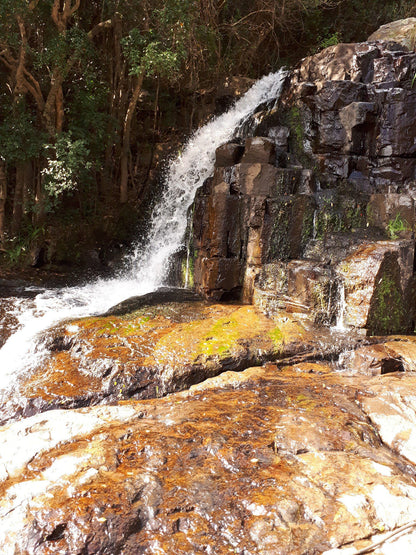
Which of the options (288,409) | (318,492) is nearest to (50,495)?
(318,492)

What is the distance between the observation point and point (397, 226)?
7.26m

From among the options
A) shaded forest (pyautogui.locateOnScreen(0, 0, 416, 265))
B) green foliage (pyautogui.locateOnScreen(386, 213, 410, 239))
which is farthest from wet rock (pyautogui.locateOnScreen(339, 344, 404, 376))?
shaded forest (pyautogui.locateOnScreen(0, 0, 416, 265))

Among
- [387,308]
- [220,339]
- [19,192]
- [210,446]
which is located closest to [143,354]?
[220,339]

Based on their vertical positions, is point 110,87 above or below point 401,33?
below

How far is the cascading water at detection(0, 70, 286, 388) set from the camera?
5.35 meters

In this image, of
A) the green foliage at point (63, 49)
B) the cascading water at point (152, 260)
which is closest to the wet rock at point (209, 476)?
the cascading water at point (152, 260)

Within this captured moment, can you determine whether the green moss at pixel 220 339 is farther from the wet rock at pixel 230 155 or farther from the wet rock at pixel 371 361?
the wet rock at pixel 230 155

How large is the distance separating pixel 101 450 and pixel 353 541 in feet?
5.52

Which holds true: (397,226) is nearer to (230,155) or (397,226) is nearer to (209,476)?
(230,155)

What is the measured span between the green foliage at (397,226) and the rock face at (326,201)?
0.06 ft

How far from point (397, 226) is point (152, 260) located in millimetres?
5226

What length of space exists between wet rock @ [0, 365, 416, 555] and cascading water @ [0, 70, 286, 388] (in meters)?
2.21

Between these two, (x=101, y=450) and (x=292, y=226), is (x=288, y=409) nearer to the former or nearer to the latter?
(x=101, y=450)

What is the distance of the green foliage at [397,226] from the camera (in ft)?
23.6
